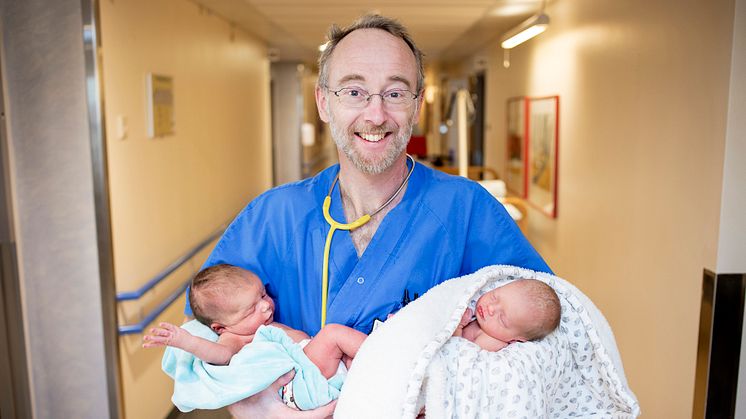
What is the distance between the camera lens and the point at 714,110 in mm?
2125

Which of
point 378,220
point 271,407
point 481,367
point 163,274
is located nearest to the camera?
point 481,367

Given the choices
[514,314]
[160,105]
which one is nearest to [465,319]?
[514,314]

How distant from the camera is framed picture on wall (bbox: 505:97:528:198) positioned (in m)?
5.25

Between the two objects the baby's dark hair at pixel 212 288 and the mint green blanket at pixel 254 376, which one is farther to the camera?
the baby's dark hair at pixel 212 288

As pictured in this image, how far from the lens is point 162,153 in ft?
11.0

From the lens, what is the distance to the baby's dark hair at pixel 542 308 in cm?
137

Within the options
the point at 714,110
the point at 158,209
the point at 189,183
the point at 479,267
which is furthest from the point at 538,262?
the point at 189,183

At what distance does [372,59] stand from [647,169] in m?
1.71

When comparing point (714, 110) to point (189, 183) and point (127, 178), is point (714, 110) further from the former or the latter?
point (189, 183)

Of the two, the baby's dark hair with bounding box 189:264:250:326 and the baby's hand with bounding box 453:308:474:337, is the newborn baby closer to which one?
the baby's hand with bounding box 453:308:474:337

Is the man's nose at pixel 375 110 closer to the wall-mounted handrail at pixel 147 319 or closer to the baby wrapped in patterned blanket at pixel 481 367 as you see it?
the baby wrapped in patterned blanket at pixel 481 367

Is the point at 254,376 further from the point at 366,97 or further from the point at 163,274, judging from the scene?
the point at 163,274

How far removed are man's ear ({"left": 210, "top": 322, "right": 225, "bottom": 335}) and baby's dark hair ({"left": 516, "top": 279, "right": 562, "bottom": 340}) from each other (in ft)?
2.27

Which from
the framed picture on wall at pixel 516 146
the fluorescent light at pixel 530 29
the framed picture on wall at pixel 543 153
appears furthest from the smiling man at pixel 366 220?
the framed picture on wall at pixel 516 146
